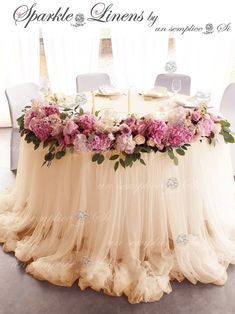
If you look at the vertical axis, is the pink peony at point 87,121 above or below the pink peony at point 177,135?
above

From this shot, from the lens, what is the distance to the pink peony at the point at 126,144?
229 cm

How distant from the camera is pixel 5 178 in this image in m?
3.79

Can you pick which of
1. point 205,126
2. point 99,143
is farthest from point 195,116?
point 99,143

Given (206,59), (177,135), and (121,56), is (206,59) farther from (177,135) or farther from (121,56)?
(177,135)

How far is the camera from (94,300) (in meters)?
2.29

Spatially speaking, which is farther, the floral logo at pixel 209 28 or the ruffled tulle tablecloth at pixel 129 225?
the floral logo at pixel 209 28

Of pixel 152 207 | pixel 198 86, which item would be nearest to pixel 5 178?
pixel 152 207

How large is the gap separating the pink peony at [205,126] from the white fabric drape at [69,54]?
109 inches

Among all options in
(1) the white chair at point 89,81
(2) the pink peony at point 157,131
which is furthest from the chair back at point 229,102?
(2) the pink peony at point 157,131

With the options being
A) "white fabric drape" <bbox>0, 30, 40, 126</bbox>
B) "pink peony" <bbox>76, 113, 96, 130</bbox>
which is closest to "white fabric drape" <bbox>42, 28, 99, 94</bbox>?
"white fabric drape" <bbox>0, 30, 40, 126</bbox>

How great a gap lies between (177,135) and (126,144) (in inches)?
13.5

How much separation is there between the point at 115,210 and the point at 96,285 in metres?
0.50

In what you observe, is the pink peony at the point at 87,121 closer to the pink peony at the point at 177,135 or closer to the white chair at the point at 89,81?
the pink peony at the point at 177,135

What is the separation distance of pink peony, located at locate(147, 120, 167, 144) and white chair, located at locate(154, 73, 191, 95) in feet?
6.46
